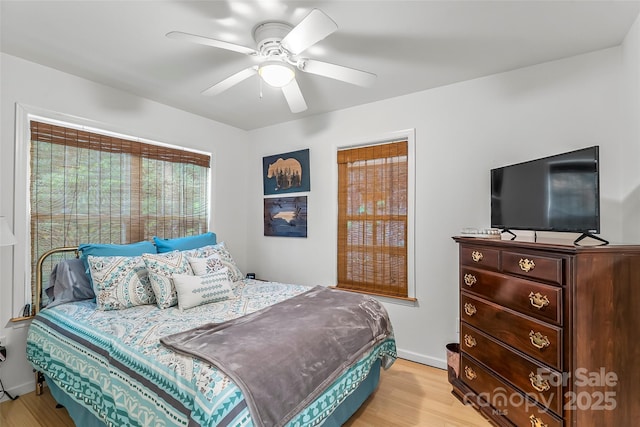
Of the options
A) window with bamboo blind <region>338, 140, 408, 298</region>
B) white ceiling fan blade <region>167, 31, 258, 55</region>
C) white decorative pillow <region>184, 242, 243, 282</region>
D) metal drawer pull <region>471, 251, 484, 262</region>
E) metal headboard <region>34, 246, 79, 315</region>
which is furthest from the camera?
window with bamboo blind <region>338, 140, 408, 298</region>

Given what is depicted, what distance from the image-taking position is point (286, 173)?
381cm

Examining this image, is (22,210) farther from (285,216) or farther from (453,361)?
(453,361)

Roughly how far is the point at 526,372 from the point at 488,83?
2238 millimetres

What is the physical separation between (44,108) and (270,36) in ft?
6.64

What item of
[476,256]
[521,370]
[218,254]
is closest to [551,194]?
[476,256]

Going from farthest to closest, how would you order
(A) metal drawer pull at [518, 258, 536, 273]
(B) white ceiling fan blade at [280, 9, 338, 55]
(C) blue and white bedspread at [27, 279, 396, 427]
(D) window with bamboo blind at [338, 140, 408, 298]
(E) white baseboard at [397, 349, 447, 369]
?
1. (D) window with bamboo blind at [338, 140, 408, 298]
2. (E) white baseboard at [397, 349, 447, 369]
3. (A) metal drawer pull at [518, 258, 536, 273]
4. (B) white ceiling fan blade at [280, 9, 338, 55]
5. (C) blue and white bedspread at [27, 279, 396, 427]

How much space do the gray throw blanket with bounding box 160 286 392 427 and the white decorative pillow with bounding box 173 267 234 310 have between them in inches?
18.7

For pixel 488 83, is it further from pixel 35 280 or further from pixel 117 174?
pixel 35 280

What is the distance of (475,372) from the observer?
218 centimetres

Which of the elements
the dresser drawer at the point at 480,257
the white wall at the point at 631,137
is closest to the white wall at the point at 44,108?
→ the dresser drawer at the point at 480,257

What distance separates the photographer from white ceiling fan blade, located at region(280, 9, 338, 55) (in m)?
1.42

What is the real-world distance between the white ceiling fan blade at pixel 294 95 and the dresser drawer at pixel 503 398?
2.33m

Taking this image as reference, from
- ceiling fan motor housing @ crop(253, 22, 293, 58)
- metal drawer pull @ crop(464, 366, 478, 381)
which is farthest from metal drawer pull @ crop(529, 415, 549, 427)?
ceiling fan motor housing @ crop(253, 22, 293, 58)

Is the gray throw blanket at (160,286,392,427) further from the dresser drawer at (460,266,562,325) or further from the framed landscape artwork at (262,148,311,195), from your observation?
the framed landscape artwork at (262,148,311,195)
